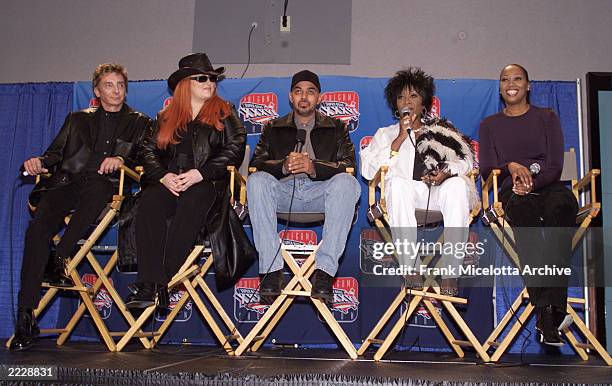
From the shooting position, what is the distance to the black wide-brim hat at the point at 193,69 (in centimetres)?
372

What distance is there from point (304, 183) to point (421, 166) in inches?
27.6

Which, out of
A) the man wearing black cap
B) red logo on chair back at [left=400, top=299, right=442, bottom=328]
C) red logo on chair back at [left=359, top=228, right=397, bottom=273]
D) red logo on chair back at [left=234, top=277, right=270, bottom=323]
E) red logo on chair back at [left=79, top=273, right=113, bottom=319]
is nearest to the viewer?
the man wearing black cap

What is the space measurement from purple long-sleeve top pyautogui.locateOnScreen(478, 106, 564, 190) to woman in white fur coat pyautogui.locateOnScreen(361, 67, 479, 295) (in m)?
0.21

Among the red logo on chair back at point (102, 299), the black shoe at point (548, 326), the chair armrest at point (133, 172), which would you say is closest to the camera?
the black shoe at point (548, 326)

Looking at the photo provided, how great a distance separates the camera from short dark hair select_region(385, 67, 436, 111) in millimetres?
3977

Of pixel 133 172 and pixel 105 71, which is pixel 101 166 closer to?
pixel 133 172

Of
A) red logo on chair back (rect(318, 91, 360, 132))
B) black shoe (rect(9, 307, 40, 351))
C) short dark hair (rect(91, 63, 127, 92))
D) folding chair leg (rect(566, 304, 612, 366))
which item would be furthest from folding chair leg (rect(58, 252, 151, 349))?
folding chair leg (rect(566, 304, 612, 366))

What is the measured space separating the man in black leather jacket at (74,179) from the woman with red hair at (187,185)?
0.26 meters

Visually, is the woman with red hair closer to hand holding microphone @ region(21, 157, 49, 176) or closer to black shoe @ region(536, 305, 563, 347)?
hand holding microphone @ region(21, 157, 49, 176)

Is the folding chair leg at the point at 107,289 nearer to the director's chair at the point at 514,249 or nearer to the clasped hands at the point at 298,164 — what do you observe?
the clasped hands at the point at 298,164

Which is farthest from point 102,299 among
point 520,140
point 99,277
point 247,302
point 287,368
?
point 520,140

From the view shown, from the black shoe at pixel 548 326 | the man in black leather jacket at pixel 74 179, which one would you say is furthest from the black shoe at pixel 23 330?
the black shoe at pixel 548 326

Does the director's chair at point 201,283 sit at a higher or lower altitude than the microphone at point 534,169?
lower

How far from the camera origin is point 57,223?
11.7 ft
